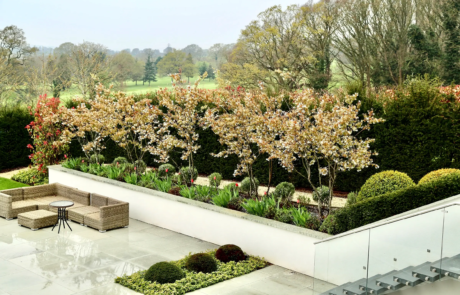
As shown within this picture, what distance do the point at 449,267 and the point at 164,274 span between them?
457cm

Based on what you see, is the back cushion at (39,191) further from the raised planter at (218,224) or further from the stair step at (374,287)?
the stair step at (374,287)

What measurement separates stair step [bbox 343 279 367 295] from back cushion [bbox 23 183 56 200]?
9.62m

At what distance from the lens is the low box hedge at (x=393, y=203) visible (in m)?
8.11

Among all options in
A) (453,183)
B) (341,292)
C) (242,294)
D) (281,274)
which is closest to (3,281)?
(242,294)

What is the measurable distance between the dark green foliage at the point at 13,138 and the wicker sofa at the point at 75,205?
262 inches

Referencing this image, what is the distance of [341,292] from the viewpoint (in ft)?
20.7

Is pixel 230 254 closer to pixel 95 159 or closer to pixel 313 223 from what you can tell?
pixel 313 223

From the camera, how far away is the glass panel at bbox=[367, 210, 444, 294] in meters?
5.80

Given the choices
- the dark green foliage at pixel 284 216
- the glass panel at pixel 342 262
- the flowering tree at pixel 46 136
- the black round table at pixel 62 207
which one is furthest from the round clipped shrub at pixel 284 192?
the flowering tree at pixel 46 136

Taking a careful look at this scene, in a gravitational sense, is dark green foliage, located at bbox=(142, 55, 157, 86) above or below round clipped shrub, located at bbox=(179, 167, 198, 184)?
above

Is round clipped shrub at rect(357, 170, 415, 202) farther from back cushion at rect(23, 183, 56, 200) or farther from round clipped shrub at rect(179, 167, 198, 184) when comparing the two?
back cushion at rect(23, 183, 56, 200)

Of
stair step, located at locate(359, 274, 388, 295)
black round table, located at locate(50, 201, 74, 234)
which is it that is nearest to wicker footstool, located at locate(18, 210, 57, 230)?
black round table, located at locate(50, 201, 74, 234)

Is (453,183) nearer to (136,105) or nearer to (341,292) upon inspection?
(341,292)

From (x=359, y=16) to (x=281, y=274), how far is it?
23941 millimetres
